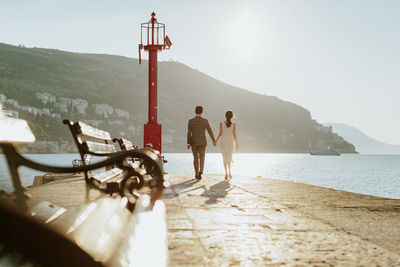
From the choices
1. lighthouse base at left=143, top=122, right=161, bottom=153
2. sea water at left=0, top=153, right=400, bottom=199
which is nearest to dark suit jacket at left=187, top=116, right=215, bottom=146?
sea water at left=0, top=153, right=400, bottom=199

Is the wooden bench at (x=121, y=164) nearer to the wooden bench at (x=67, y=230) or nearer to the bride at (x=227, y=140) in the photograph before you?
the wooden bench at (x=67, y=230)

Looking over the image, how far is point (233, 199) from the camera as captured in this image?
553cm

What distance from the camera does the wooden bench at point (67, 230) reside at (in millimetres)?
1218

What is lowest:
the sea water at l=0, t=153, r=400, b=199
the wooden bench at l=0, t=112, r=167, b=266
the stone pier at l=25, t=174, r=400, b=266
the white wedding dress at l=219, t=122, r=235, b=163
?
the sea water at l=0, t=153, r=400, b=199

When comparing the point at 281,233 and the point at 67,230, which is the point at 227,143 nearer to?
the point at 281,233

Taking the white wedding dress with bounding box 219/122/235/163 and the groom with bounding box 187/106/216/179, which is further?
the white wedding dress with bounding box 219/122/235/163

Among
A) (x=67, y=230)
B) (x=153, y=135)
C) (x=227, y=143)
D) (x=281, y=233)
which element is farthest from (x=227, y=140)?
(x=67, y=230)

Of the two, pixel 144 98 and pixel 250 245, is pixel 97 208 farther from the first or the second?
pixel 144 98

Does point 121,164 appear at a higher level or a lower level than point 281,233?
higher

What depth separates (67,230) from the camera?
1.42 m

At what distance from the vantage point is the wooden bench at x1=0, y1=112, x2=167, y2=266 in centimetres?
122

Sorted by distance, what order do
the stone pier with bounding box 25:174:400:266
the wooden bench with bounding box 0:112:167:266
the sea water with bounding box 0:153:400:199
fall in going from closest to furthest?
the wooden bench with bounding box 0:112:167:266 → the stone pier with bounding box 25:174:400:266 → the sea water with bounding box 0:153:400:199

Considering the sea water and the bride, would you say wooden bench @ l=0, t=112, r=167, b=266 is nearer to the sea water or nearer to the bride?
the bride

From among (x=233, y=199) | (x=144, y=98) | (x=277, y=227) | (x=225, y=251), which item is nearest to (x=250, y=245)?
(x=225, y=251)
